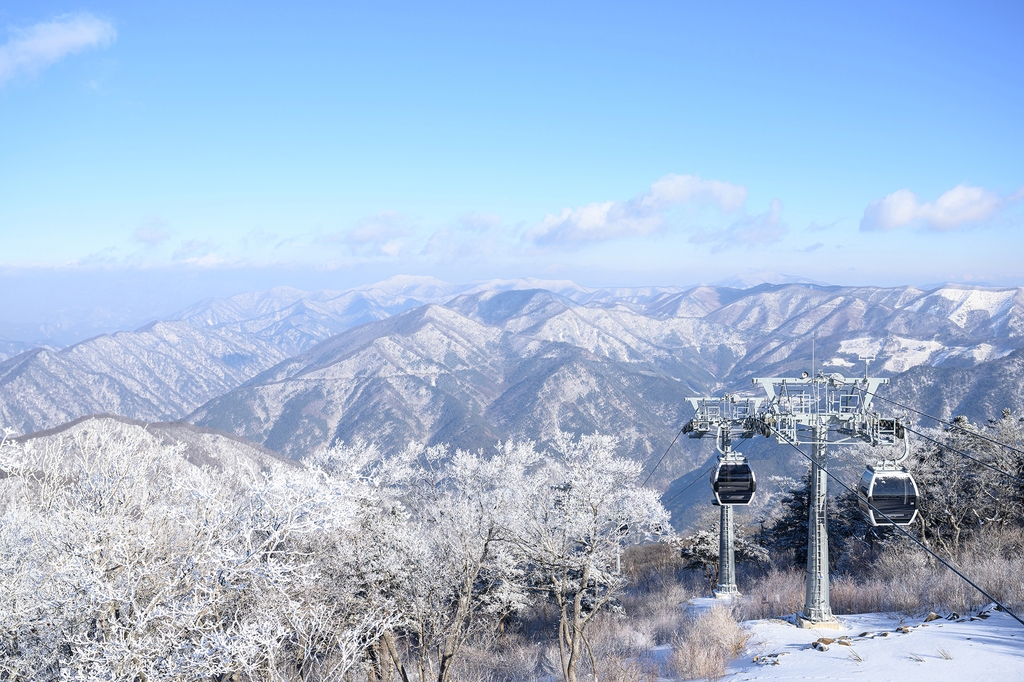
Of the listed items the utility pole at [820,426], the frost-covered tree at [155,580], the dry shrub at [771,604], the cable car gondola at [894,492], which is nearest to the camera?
the frost-covered tree at [155,580]

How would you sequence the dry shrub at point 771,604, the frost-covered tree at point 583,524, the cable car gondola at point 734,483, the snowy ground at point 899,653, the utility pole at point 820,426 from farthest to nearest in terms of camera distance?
the dry shrub at point 771,604, the cable car gondola at point 734,483, the frost-covered tree at point 583,524, the utility pole at point 820,426, the snowy ground at point 899,653

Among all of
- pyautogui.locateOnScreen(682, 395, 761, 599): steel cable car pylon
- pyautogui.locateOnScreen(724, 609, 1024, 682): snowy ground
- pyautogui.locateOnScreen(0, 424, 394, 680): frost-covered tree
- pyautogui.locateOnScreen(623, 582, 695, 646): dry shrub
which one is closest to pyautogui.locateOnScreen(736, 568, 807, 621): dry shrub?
pyautogui.locateOnScreen(682, 395, 761, 599): steel cable car pylon

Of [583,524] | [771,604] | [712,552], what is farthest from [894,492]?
[712,552]

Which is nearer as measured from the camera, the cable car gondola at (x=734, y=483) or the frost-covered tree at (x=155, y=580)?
the frost-covered tree at (x=155, y=580)

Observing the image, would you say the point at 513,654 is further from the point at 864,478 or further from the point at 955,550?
the point at 955,550

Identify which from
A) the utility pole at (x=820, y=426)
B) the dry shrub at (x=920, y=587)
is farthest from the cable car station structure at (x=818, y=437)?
the dry shrub at (x=920, y=587)

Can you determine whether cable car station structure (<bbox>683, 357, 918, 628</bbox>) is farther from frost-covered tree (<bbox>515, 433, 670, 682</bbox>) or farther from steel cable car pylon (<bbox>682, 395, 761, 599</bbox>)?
frost-covered tree (<bbox>515, 433, 670, 682</bbox>)

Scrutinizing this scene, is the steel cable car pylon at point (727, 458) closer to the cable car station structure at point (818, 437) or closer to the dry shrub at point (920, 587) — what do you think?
the cable car station structure at point (818, 437)
